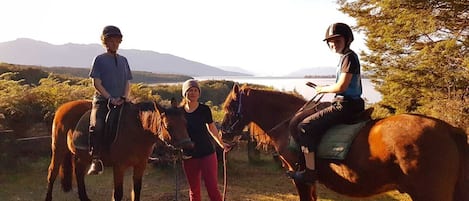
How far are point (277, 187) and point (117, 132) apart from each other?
4437mm

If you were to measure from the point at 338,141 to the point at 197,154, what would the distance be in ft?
4.88

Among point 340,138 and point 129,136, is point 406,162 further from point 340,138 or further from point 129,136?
point 129,136

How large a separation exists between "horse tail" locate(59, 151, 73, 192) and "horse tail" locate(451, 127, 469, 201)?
5.45 metres

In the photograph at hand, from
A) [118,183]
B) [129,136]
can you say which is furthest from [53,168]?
[129,136]

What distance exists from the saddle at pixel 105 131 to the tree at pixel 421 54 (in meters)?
6.21

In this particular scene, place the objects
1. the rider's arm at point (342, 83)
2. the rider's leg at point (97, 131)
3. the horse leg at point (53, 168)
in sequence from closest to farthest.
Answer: the rider's arm at point (342, 83) < the rider's leg at point (97, 131) < the horse leg at point (53, 168)

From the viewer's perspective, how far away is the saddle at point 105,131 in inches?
189

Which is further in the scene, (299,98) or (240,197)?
(240,197)

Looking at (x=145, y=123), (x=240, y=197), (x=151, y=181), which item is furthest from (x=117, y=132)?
(x=151, y=181)

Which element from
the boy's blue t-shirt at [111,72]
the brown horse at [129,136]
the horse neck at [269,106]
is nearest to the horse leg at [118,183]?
the brown horse at [129,136]

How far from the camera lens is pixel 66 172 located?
6.35 meters

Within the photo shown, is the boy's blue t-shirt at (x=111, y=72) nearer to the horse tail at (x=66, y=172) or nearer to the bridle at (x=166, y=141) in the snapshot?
the bridle at (x=166, y=141)

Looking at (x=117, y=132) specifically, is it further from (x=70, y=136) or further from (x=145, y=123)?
(x=70, y=136)

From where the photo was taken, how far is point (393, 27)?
29.1ft
